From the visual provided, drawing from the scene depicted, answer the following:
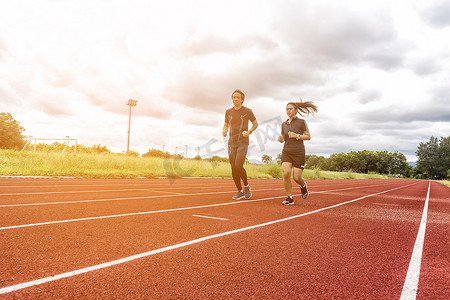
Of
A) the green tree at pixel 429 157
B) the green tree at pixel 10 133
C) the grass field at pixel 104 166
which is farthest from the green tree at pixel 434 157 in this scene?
the green tree at pixel 10 133

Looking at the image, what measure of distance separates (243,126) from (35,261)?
5843 millimetres

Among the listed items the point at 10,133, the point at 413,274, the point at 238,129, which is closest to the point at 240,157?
the point at 238,129

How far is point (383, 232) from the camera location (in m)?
4.81

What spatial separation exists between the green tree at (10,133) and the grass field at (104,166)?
152 feet

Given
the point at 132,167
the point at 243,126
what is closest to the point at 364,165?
the point at 132,167

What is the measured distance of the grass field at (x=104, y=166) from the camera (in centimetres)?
1628

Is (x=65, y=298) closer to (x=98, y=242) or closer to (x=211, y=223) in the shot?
(x=98, y=242)

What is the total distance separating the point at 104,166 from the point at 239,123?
49.7 ft

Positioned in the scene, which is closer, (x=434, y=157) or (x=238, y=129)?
(x=238, y=129)

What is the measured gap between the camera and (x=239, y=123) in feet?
26.3

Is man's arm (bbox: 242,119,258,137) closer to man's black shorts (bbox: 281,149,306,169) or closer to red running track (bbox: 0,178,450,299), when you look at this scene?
man's black shorts (bbox: 281,149,306,169)

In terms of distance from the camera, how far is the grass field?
641 inches

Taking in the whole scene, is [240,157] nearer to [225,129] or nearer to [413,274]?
[225,129]

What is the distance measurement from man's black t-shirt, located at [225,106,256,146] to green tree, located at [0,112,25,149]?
63.9 m
